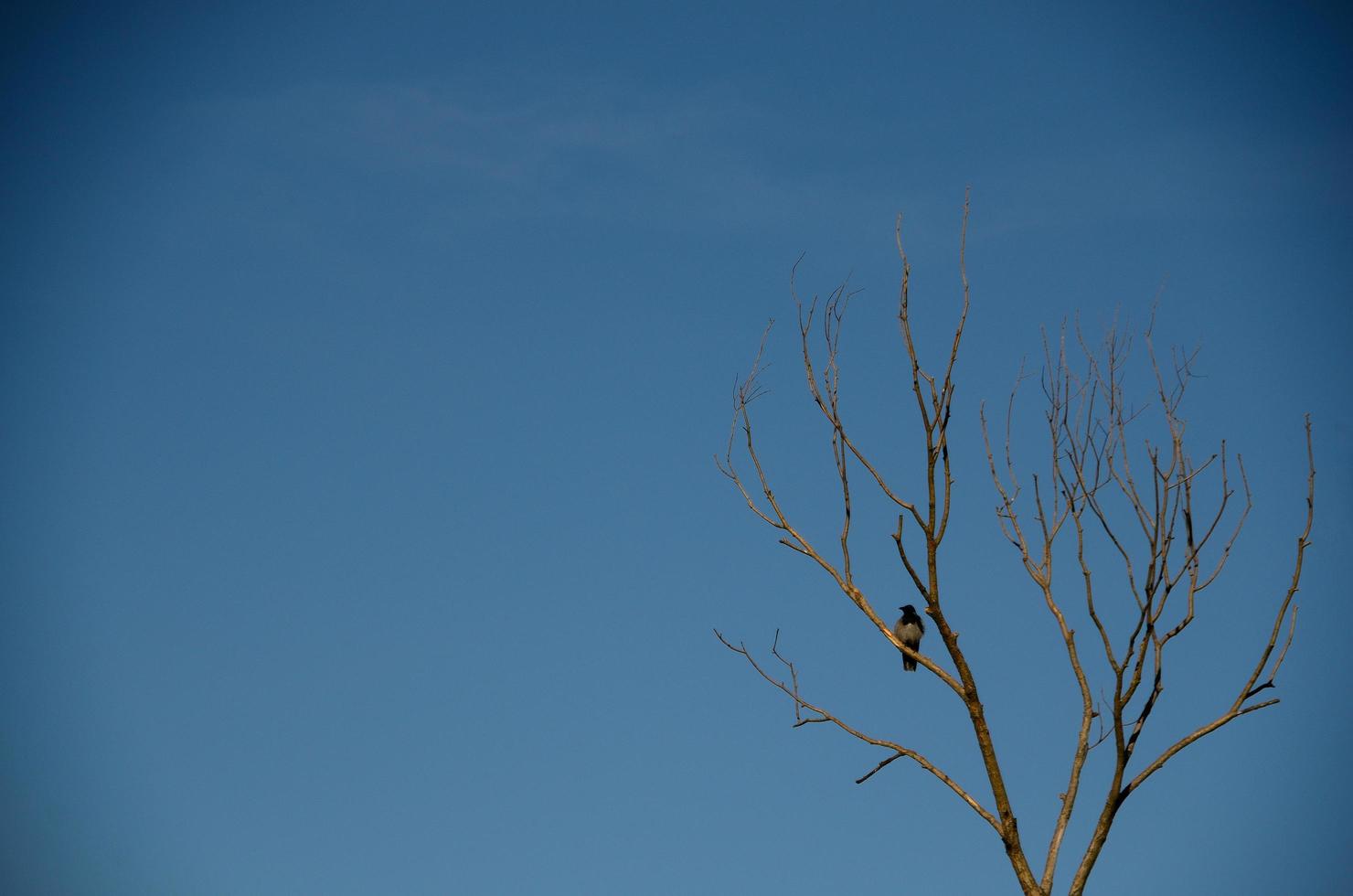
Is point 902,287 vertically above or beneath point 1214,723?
above

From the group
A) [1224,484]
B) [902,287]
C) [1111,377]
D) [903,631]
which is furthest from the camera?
[903,631]

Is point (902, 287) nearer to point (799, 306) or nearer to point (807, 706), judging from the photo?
point (799, 306)

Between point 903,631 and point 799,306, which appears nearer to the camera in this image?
point 799,306

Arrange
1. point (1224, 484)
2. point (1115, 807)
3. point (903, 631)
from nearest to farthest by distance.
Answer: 1. point (1115, 807)
2. point (1224, 484)
3. point (903, 631)

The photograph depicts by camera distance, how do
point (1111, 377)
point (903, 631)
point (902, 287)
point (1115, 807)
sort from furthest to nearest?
point (903, 631), point (1111, 377), point (902, 287), point (1115, 807)

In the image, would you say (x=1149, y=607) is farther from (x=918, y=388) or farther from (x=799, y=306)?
(x=799, y=306)

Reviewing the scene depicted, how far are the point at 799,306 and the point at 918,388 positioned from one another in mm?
1100

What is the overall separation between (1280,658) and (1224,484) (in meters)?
1.00

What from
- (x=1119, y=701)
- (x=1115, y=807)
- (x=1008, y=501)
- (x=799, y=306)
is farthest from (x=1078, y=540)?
(x=799, y=306)

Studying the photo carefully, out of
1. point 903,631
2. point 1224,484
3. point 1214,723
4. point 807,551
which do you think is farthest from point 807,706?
point 903,631

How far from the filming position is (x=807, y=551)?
5910 mm

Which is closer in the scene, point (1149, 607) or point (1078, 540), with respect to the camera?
point (1149, 607)

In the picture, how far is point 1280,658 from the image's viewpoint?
5723 mm

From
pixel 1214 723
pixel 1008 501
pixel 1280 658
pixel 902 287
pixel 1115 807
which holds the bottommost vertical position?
pixel 1115 807
